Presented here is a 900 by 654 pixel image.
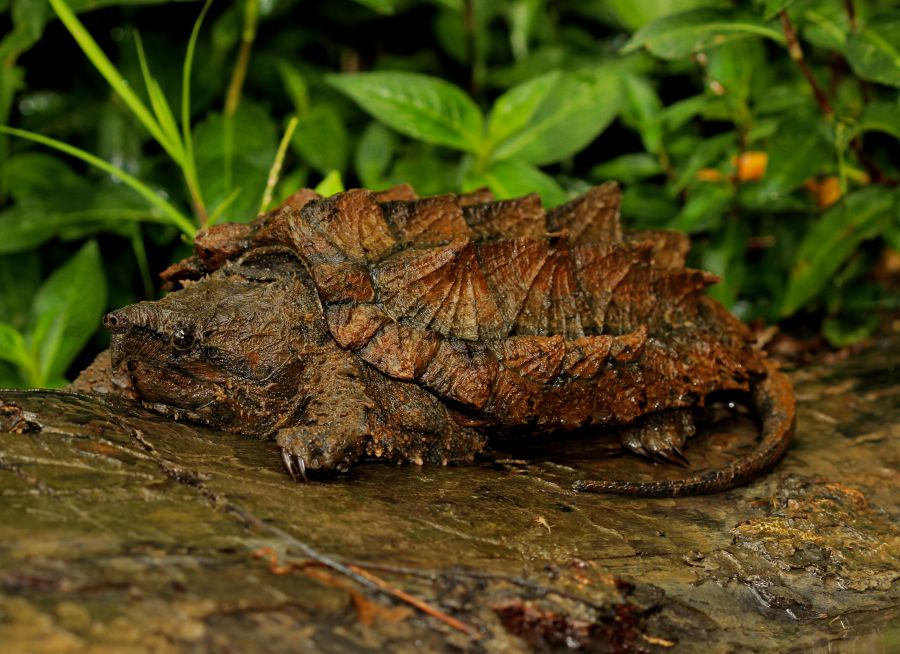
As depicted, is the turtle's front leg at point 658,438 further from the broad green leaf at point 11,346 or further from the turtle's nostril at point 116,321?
the broad green leaf at point 11,346

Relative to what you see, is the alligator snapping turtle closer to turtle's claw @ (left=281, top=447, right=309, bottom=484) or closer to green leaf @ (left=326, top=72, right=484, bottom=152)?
turtle's claw @ (left=281, top=447, right=309, bottom=484)

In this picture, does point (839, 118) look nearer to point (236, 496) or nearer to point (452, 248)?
point (452, 248)

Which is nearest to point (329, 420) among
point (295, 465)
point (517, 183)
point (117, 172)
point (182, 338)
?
point (295, 465)

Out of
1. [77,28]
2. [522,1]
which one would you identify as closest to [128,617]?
[77,28]

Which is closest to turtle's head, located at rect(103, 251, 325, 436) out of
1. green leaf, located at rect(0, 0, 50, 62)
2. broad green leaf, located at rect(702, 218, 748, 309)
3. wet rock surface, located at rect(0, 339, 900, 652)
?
wet rock surface, located at rect(0, 339, 900, 652)

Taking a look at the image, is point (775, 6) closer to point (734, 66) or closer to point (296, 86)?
point (734, 66)

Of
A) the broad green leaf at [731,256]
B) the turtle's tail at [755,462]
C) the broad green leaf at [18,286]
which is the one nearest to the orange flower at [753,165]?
the broad green leaf at [731,256]
